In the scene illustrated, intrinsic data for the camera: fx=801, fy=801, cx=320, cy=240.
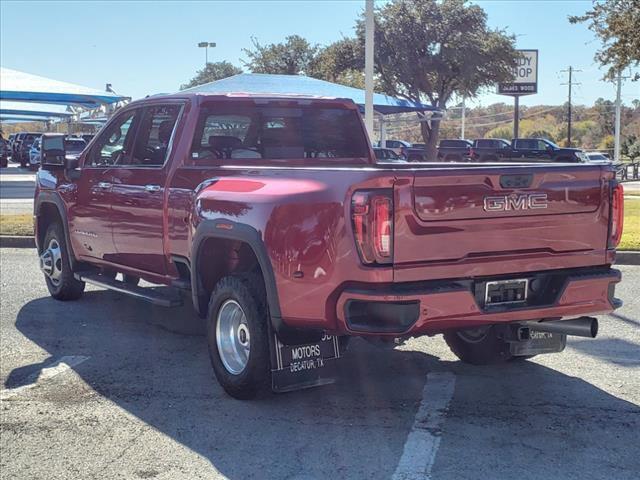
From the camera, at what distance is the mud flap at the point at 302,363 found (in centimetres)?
495

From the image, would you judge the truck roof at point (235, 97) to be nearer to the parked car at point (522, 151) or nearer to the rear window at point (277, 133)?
the rear window at point (277, 133)

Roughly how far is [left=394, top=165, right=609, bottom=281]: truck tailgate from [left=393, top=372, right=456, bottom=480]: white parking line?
940mm

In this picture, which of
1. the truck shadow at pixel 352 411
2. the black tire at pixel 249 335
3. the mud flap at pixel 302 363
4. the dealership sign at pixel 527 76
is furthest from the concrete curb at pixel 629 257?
the dealership sign at pixel 527 76

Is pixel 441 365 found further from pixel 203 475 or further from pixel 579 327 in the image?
pixel 203 475

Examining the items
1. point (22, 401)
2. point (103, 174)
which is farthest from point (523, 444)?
point (103, 174)

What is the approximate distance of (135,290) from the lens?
266 inches

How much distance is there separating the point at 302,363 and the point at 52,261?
426 cm

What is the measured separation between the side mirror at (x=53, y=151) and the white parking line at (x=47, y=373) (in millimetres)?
2119

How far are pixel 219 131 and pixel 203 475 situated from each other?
10.4 ft

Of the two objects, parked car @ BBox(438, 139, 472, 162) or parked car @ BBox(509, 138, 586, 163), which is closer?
parked car @ BBox(509, 138, 586, 163)

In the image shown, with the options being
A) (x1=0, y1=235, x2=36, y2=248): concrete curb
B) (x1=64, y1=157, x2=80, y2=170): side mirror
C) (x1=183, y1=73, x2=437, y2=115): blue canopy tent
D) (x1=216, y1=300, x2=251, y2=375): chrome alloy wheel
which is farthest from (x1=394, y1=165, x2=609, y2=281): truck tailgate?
(x1=183, y1=73, x2=437, y2=115): blue canopy tent

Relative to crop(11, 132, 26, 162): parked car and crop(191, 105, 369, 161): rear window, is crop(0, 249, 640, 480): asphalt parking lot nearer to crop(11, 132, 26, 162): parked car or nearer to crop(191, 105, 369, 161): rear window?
crop(191, 105, 369, 161): rear window

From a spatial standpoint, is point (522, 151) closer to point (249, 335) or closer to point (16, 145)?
point (16, 145)

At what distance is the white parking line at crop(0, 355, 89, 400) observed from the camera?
5559mm
